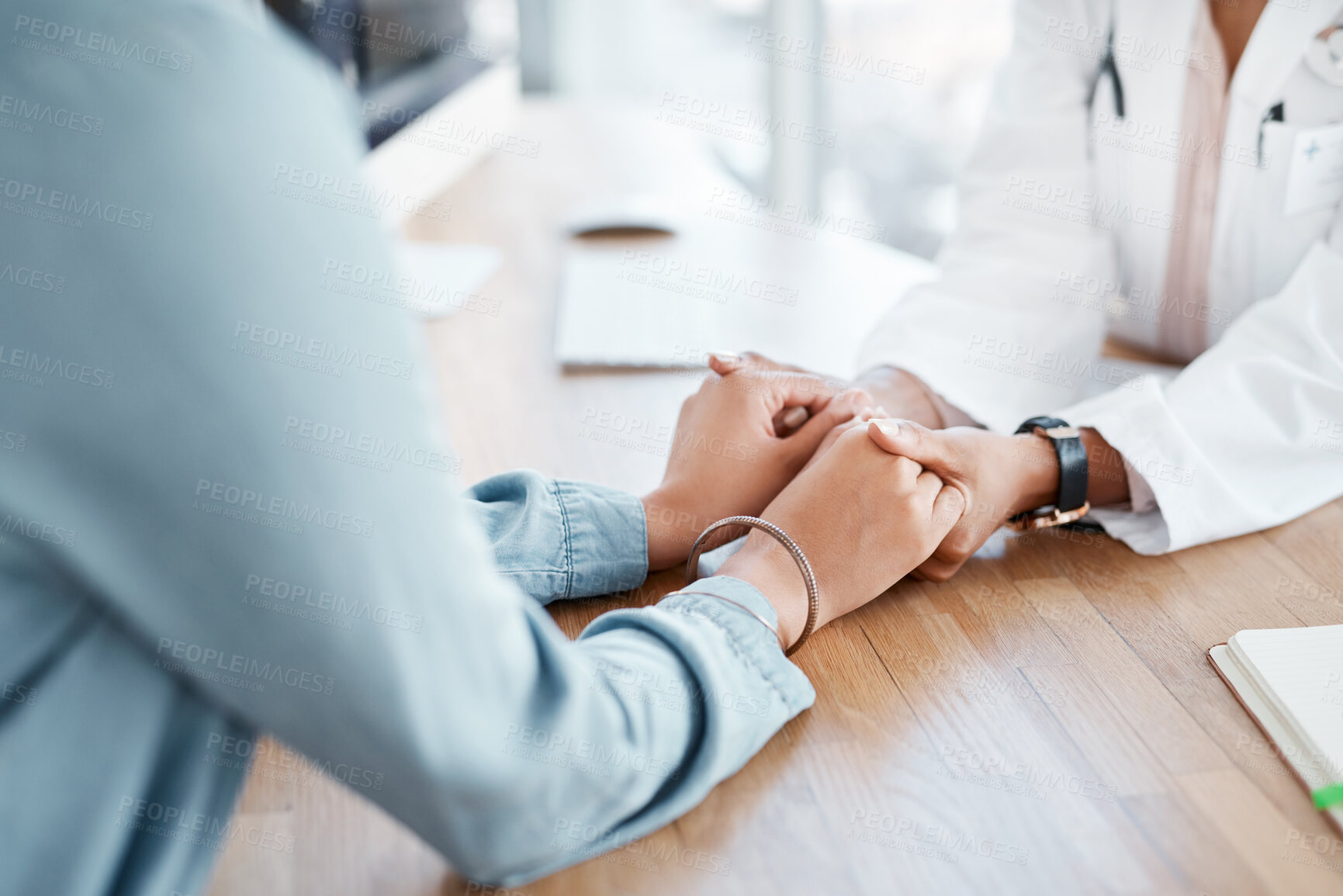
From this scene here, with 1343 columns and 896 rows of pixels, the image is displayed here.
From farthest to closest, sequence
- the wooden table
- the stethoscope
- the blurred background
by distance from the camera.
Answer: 1. the blurred background
2. the stethoscope
3. the wooden table

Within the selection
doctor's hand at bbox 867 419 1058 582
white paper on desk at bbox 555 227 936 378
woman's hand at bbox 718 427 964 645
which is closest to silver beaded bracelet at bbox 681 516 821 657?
woman's hand at bbox 718 427 964 645

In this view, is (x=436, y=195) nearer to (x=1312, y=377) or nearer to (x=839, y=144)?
(x=839, y=144)

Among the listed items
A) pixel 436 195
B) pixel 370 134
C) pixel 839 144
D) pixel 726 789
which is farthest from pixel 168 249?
pixel 839 144

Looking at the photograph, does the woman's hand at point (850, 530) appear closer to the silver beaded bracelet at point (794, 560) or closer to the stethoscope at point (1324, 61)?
the silver beaded bracelet at point (794, 560)

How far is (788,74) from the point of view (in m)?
2.06

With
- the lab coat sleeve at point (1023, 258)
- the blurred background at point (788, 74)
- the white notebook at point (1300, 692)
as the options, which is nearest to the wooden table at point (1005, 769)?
the white notebook at point (1300, 692)

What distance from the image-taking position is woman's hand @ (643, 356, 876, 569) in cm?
71

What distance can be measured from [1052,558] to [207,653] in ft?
1.92

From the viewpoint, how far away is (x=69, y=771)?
40cm

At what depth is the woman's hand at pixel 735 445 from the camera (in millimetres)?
713

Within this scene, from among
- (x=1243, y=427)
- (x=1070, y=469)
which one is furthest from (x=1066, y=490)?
(x=1243, y=427)

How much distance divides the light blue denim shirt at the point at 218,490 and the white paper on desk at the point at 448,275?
791mm

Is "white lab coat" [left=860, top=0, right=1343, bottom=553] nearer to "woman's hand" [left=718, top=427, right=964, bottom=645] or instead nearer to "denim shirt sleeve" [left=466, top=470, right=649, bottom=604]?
"woman's hand" [left=718, top=427, right=964, bottom=645]

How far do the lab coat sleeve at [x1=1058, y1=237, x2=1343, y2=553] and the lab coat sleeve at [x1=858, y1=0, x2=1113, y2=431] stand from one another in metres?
0.13
